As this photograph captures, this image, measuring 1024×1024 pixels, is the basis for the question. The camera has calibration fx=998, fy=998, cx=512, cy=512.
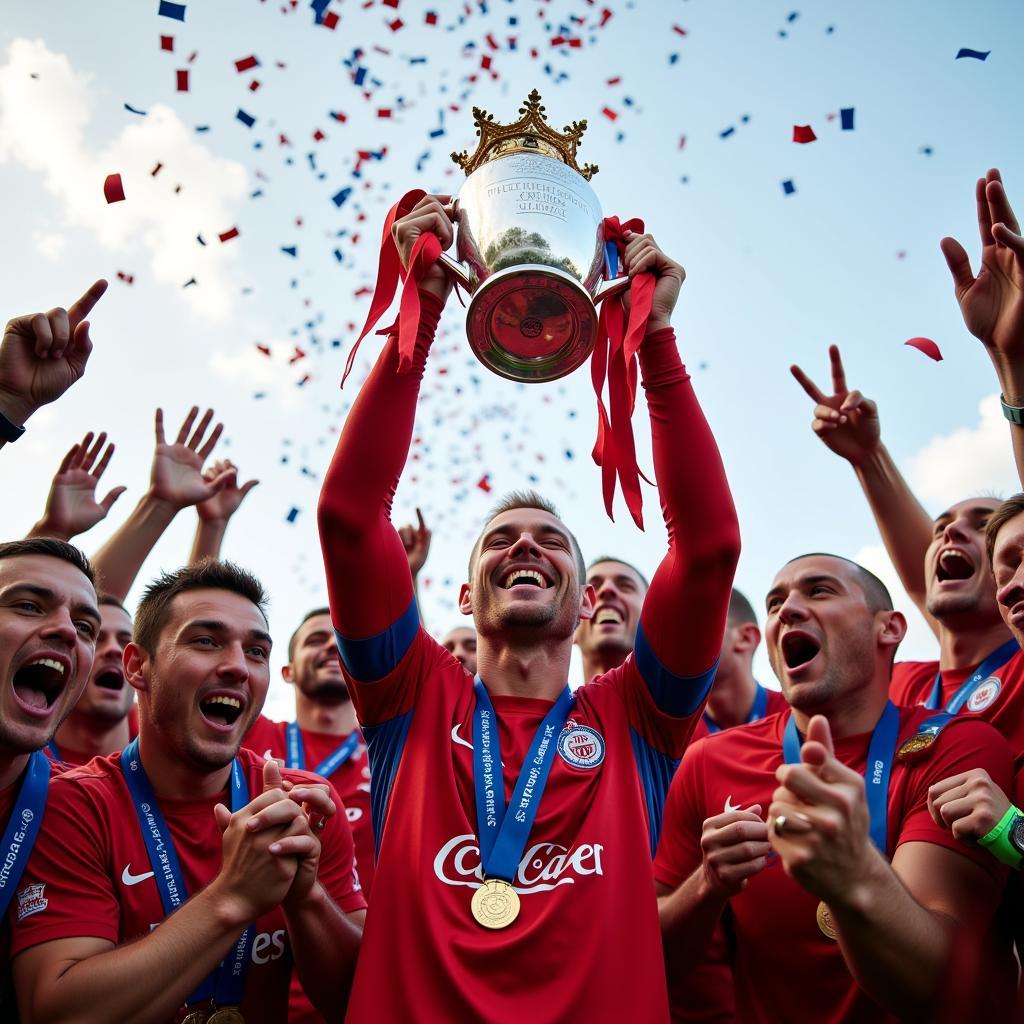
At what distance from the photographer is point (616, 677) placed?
4066mm

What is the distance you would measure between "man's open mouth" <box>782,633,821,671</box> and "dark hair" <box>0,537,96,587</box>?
325cm

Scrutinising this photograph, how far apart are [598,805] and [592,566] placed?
4232 millimetres

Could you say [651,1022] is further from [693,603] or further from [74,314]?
[74,314]

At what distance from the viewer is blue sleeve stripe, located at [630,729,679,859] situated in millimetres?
3691

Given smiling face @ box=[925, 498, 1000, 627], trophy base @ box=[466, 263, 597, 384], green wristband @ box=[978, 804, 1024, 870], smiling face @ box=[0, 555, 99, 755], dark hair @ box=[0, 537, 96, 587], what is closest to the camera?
green wristband @ box=[978, 804, 1024, 870]

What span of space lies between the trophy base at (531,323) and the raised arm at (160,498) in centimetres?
351

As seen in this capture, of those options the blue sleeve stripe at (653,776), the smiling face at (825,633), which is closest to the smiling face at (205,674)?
the blue sleeve stripe at (653,776)

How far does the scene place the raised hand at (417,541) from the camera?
24.8ft

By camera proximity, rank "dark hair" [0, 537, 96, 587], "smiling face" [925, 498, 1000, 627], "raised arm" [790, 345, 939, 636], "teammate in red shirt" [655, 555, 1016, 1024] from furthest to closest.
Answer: "raised arm" [790, 345, 939, 636] → "smiling face" [925, 498, 1000, 627] → "dark hair" [0, 537, 96, 587] → "teammate in red shirt" [655, 555, 1016, 1024]

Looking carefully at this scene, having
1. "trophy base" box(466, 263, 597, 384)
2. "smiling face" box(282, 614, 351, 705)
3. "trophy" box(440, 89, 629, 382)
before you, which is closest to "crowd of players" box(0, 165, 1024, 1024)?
"trophy" box(440, 89, 629, 382)

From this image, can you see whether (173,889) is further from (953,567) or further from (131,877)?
(953,567)

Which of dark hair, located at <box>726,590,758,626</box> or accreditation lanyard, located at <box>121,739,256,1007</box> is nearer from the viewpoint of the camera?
accreditation lanyard, located at <box>121,739,256,1007</box>

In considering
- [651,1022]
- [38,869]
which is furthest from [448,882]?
[38,869]

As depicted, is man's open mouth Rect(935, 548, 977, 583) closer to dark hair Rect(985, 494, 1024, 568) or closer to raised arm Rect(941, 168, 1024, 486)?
dark hair Rect(985, 494, 1024, 568)
